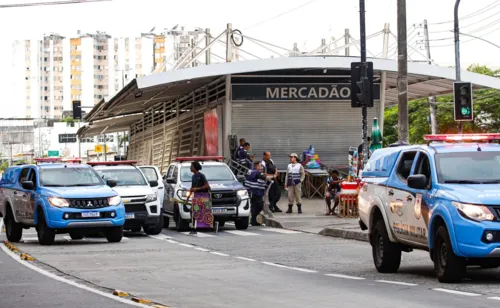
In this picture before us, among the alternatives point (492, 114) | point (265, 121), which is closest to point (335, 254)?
point (265, 121)

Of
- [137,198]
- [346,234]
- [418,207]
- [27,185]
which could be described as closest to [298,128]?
[137,198]

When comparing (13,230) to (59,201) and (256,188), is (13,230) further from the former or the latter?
(256,188)

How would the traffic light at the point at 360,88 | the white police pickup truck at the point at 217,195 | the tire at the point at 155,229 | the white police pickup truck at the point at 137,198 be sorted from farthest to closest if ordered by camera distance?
the white police pickup truck at the point at 217,195
the tire at the point at 155,229
the white police pickup truck at the point at 137,198
the traffic light at the point at 360,88

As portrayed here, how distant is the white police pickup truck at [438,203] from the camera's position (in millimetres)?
12883

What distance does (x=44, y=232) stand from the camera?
74.3 feet

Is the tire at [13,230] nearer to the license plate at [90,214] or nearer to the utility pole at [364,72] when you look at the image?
the license plate at [90,214]

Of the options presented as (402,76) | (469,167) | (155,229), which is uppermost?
(402,76)

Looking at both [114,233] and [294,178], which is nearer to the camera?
[114,233]

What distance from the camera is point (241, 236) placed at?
25.4 m

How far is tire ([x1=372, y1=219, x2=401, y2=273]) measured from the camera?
1540cm

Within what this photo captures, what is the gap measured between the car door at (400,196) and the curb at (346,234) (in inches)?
296

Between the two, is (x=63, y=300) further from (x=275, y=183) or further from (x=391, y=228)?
(x=275, y=183)

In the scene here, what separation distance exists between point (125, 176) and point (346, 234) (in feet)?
21.1

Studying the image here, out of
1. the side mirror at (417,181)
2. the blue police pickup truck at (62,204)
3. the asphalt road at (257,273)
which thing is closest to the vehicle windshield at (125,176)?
the blue police pickup truck at (62,204)
